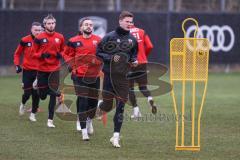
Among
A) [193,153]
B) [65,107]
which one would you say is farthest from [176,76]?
[65,107]

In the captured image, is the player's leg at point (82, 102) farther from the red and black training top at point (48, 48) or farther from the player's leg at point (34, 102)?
the player's leg at point (34, 102)

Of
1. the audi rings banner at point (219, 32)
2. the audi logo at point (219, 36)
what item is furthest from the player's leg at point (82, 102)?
the audi logo at point (219, 36)

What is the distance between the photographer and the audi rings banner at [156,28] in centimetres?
2422

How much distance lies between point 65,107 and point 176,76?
18.5 feet

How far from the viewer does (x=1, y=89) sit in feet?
68.0

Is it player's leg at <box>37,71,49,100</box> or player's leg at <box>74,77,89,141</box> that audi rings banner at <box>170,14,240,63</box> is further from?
player's leg at <box>74,77,89,141</box>

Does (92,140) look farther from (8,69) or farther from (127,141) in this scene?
(8,69)

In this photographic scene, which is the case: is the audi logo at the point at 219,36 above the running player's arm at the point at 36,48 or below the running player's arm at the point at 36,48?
below

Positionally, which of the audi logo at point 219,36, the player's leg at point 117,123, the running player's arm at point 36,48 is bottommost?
the audi logo at point 219,36

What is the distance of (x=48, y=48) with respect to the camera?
1370cm

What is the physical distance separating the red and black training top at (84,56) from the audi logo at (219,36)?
47.7 ft

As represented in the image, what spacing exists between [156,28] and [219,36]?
2528 millimetres

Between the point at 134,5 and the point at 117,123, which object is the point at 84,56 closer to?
the point at 117,123

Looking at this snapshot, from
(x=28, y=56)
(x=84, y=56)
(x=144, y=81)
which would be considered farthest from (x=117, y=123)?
(x=28, y=56)
